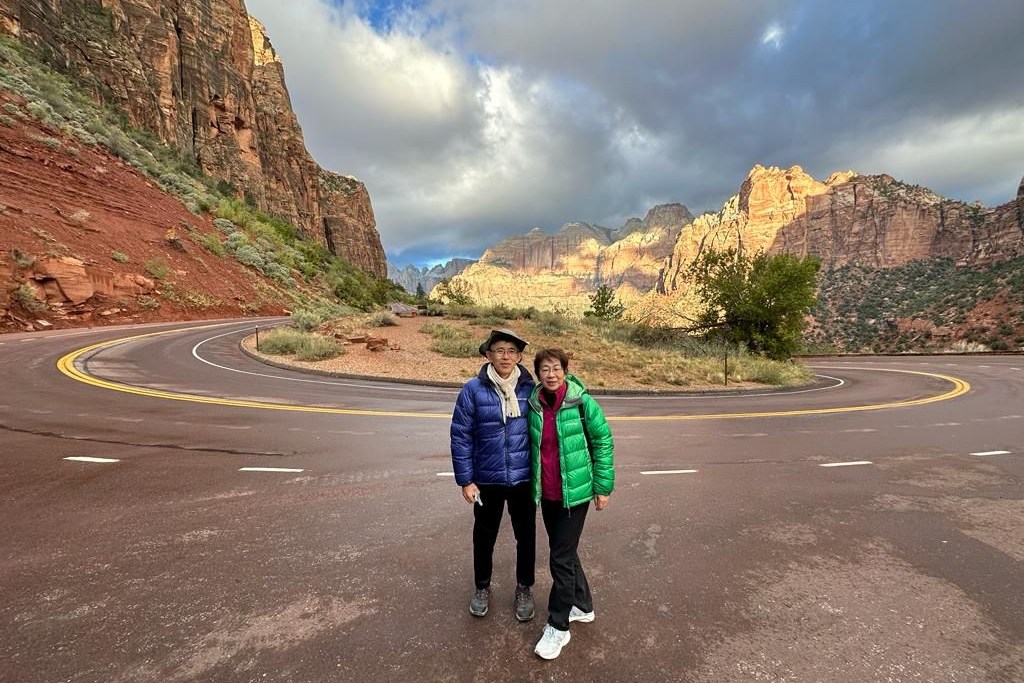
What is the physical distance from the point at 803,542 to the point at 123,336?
23335 millimetres

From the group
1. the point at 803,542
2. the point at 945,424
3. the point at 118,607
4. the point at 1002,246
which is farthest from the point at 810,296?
the point at 1002,246

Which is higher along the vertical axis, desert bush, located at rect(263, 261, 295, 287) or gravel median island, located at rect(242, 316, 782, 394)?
desert bush, located at rect(263, 261, 295, 287)

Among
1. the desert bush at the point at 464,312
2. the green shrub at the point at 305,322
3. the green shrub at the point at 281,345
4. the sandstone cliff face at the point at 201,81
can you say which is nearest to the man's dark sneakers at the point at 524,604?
the green shrub at the point at 281,345

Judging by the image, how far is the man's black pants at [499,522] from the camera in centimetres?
275

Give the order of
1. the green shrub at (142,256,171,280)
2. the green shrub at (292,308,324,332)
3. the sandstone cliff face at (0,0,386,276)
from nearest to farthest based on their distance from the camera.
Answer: the green shrub at (292,308,324,332) → the green shrub at (142,256,171,280) → the sandstone cliff face at (0,0,386,276)

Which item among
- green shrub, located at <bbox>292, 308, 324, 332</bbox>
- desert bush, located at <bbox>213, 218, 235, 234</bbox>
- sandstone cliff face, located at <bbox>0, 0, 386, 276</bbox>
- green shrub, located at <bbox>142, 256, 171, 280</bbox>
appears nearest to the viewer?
green shrub, located at <bbox>292, 308, 324, 332</bbox>

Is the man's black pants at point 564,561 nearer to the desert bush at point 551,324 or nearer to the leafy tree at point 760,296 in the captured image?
the desert bush at point 551,324

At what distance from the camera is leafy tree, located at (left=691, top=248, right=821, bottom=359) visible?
24484 mm

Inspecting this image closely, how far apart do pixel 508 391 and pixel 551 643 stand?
1381mm

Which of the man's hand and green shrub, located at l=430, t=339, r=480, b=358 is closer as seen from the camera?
the man's hand

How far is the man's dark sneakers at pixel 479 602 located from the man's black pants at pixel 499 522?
0.11 ft

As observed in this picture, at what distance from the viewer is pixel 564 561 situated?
2578mm

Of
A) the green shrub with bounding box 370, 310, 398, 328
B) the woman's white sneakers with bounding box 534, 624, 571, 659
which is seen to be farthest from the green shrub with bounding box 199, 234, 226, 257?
the woman's white sneakers with bounding box 534, 624, 571, 659

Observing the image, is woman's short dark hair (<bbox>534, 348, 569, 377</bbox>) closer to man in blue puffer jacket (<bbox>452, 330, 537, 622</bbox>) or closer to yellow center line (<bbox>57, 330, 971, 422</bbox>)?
man in blue puffer jacket (<bbox>452, 330, 537, 622</bbox>)
